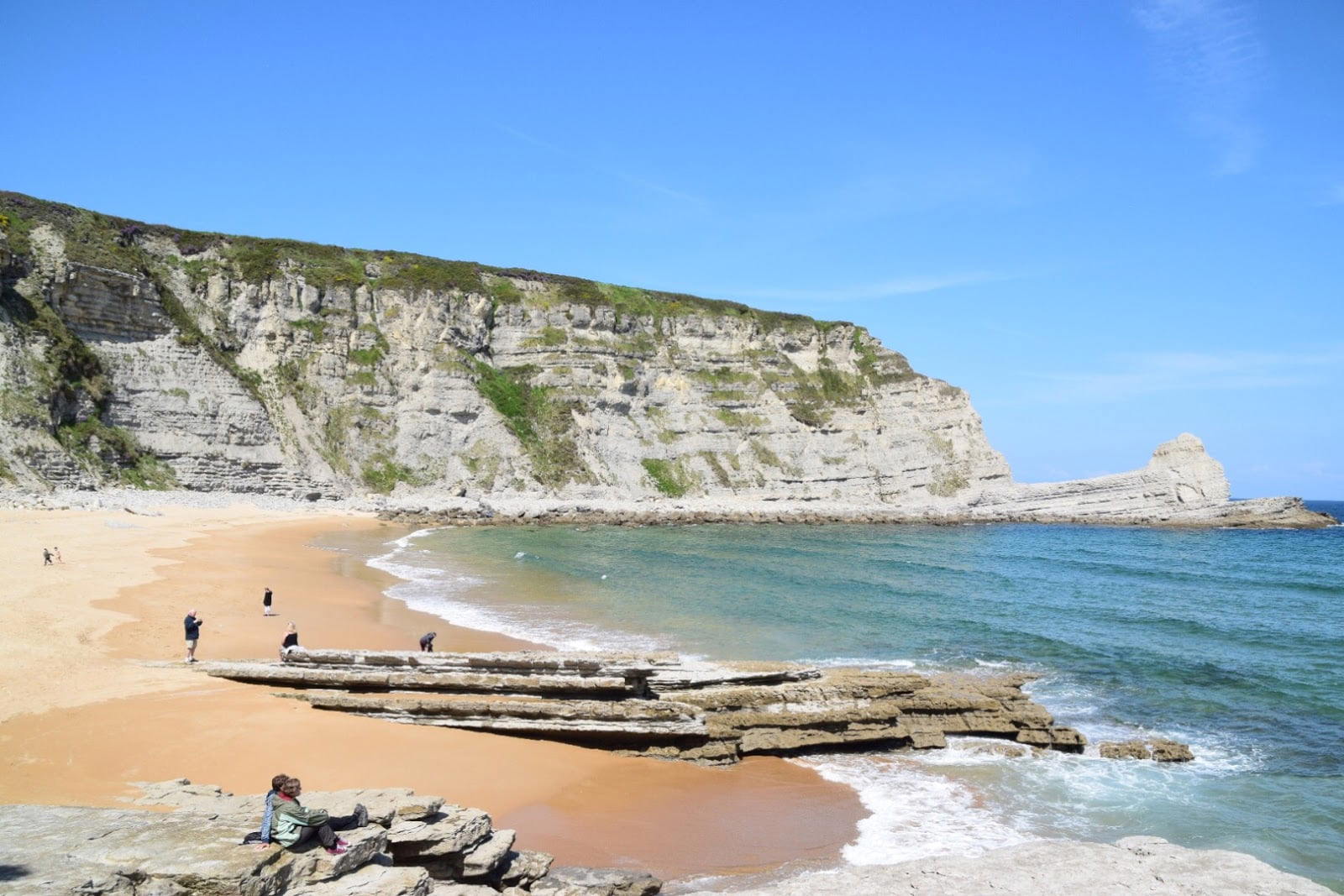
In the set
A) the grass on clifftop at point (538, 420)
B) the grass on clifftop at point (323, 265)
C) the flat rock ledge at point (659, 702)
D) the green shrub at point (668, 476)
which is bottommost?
the flat rock ledge at point (659, 702)

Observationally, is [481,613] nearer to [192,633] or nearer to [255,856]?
[192,633]

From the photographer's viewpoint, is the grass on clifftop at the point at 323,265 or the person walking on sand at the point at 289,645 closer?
the person walking on sand at the point at 289,645

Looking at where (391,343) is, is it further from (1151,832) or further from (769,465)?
(1151,832)

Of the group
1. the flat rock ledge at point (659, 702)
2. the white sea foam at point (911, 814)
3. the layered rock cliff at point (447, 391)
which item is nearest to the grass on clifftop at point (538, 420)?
the layered rock cliff at point (447, 391)

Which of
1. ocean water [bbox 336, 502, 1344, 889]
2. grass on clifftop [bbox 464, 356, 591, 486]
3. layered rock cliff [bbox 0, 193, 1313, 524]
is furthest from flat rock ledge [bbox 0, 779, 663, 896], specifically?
grass on clifftop [bbox 464, 356, 591, 486]

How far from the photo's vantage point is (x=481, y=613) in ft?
83.3

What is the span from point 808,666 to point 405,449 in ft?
185

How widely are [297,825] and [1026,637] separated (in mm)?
21613

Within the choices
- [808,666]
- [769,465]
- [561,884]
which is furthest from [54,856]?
[769,465]

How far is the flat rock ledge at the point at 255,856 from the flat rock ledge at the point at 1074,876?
231 centimetres

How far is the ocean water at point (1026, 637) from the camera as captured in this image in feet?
37.6

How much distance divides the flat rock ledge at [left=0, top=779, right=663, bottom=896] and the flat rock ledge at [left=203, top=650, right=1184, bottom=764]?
14.6 feet

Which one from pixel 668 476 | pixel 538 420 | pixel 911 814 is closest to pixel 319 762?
pixel 911 814

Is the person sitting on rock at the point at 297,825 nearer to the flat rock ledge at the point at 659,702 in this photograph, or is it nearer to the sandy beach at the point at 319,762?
the sandy beach at the point at 319,762
